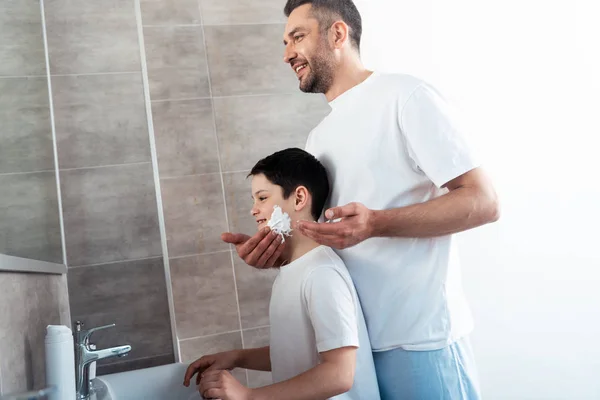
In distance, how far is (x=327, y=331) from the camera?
1.10 m

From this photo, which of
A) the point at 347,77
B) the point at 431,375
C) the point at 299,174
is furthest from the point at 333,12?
the point at 431,375

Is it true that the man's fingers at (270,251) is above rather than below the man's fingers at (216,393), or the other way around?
A: above

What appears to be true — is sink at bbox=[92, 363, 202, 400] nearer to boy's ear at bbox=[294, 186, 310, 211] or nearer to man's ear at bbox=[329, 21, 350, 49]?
boy's ear at bbox=[294, 186, 310, 211]

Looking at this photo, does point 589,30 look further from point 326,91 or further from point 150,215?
point 150,215

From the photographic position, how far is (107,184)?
1930 millimetres

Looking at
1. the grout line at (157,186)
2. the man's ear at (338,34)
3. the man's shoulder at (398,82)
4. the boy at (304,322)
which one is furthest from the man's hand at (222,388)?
the grout line at (157,186)

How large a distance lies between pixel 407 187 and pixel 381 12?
1267mm

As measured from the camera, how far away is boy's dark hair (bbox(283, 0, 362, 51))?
142cm

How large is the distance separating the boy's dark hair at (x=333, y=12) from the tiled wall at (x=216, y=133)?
0.73 metres

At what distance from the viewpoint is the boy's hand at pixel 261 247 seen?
126cm

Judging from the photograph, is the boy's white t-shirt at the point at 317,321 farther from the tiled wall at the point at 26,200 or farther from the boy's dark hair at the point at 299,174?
the tiled wall at the point at 26,200

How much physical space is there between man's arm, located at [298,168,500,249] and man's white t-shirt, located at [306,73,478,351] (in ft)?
0.12

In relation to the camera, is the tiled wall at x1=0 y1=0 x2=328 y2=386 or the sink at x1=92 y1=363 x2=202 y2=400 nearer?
the sink at x1=92 y1=363 x2=202 y2=400

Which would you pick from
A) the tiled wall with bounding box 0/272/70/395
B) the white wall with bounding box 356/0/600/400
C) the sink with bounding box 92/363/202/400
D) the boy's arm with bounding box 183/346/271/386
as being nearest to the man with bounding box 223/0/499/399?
the boy's arm with bounding box 183/346/271/386
